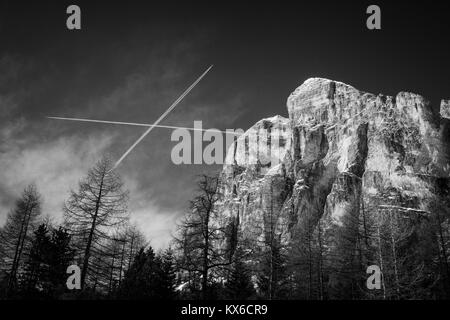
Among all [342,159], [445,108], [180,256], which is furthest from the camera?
[445,108]

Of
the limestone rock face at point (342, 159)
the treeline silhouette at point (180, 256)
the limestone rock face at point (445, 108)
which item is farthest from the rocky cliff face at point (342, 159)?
the treeline silhouette at point (180, 256)

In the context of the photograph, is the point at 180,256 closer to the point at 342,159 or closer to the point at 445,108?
the point at 342,159

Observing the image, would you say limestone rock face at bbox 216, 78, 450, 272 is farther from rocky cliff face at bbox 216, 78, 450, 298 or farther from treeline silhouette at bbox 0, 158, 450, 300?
treeline silhouette at bbox 0, 158, 450, 300

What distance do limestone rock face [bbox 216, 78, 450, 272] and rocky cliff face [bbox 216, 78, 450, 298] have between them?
24 centimetres

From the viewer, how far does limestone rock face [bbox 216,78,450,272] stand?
Answer: 288 ft

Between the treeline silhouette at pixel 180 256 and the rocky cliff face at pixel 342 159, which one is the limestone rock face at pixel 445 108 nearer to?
the rocky cliff face at pixel 342 159

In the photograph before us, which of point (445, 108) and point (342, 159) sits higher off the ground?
point (445, 108)

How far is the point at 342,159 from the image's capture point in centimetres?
11156

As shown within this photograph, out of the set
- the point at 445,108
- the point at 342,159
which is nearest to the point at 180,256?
the point at 342,159

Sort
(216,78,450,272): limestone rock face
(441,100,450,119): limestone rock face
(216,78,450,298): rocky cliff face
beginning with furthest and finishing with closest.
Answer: (441,100,450,119): limestone rock face
(216,78,450,272): limestone rock face
(216,78,450,298): rocky cliff face

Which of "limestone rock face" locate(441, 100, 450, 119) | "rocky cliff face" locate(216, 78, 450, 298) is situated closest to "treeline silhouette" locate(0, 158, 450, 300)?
"rocky cliff face" locate(216, 78, 450, 298)

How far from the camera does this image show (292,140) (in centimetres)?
13212

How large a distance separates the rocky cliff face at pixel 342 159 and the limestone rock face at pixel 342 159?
0.24 metres

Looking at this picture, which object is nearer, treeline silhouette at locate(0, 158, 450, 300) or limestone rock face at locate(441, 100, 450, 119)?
treeline silhouette at locate(0, 158, 450, 300)
